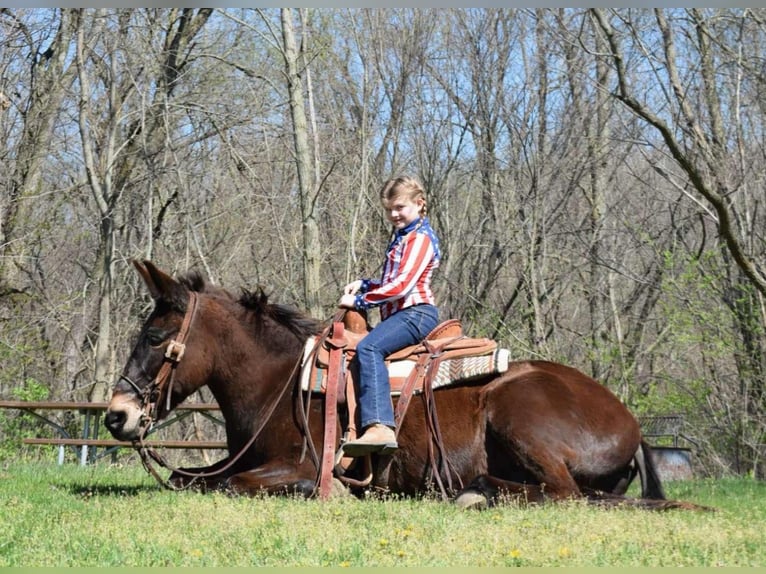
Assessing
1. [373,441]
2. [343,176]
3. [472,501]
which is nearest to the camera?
[472,501]

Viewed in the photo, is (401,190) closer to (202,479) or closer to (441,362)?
(441,362)

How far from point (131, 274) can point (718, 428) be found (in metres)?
12.9

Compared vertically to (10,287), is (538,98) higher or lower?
higher

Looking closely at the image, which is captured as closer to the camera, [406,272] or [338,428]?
[406,272]

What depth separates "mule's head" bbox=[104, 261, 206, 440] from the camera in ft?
22.5

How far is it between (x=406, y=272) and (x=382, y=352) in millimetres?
617

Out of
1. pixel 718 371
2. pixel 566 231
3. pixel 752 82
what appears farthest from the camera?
pixel 566 231

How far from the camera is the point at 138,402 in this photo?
6.91 m

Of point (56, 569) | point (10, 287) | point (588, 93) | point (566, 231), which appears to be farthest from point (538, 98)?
point (56, 569)

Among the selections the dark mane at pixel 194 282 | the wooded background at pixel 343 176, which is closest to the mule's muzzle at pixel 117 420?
the dark mane at pixel 194 282

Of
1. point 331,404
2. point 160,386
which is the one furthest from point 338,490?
point 160,386

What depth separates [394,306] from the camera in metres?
7.07

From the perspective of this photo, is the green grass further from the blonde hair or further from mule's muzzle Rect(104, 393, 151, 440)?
the blonde hair

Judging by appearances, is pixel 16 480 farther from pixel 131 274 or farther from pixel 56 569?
pixel 131 274
